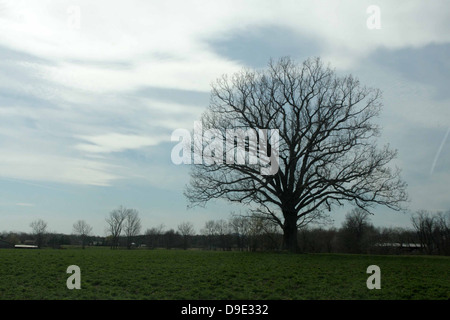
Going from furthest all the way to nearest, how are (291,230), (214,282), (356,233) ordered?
(356,233)
(291,230)
(214,282)

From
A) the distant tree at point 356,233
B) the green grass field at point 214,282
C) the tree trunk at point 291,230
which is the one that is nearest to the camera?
the green grass field at point 214,282

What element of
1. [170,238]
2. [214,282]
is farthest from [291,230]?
[170,238]

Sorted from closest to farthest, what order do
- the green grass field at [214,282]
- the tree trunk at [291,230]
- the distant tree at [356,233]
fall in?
the green grass field at [214,282] → the tree trunk at [291,230] → the distant tree at [356,233]

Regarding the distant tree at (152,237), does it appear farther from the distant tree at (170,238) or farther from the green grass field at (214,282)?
the green grass field at (214,282)

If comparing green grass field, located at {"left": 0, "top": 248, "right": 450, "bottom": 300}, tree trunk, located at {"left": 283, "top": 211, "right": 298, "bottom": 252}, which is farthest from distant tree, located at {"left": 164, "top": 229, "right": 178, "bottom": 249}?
green grass field, located at {"left": 0, "top": 248, "right": 450, "bottom": 300}

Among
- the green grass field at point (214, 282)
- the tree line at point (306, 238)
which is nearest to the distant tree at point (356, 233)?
the tree line at point (306, 238)

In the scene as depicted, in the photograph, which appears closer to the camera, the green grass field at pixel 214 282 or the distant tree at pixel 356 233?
the green grass field at pixel 214 282

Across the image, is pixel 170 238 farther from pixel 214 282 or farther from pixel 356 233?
pixel 214 282

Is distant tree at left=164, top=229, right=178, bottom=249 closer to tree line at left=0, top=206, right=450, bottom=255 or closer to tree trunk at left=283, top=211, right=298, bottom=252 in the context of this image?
tree line at left=0, top=206, right=450, bottom=255

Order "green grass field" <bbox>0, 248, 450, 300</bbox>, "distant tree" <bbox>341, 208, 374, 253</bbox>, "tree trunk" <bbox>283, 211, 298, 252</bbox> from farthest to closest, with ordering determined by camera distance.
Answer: "distant tree" <bbox>341, 208, 374, 253</bbox> → "tree trunk" <bbox>283, 211, 298, 252</bbox> → "green grass field" <bbox>0, 248, 450, 300</bbox>

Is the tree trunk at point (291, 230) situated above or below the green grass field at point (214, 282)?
above
